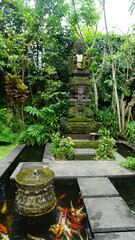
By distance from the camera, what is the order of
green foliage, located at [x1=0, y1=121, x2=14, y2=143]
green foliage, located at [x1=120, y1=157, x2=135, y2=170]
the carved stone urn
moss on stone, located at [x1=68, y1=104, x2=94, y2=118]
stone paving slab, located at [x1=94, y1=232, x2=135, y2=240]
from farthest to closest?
green foliage, located at [x1=0, y1=121, x2=14, y2=143]
moss on stone, located at [x1=68, y1=104, x2=94, y2=118]
green foliage, located at [x1=120, y1=157, x2=135, y2=170]
the carved stone urn
stone paving slab, located at [x1=94, y1=232, x2=135, y2=240]

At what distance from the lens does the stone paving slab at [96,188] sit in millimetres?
3014

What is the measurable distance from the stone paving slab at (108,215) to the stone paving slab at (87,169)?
1018mm

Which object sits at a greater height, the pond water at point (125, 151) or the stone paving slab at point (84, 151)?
the stone paving slab at point (84, 151)

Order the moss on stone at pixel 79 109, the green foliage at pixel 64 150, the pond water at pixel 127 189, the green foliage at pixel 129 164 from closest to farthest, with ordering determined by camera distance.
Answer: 1. the pond water at pixel 127 189
2. the green foliage at pixel 129 164
3. the green foliage at pixel 64 150
4. the moss on stone at pixel 79 109

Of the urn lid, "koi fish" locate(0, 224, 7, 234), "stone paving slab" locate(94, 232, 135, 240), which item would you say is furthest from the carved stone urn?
"stone paving slab" locate(94, 232, 135, 240)

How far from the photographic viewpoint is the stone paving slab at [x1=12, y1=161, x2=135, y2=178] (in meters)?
3.87

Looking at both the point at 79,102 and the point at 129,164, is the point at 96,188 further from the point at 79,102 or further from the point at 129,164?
the point at 79,102

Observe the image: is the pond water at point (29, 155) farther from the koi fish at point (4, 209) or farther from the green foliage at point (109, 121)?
the green foliage at point (109, 121)

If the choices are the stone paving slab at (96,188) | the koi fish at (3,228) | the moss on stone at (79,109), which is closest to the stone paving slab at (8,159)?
the koi fish at (3,228)

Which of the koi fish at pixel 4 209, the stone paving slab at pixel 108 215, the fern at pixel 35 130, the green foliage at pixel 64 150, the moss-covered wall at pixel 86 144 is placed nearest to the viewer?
the stone paving slab at pixel 108 215

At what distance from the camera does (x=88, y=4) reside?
9695 mm

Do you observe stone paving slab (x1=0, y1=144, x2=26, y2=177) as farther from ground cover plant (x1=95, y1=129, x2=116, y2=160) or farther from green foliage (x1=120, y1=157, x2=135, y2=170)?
green foliage (x1=120, y1=157, x2=135, y2=170)

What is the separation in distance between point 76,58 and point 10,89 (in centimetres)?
344

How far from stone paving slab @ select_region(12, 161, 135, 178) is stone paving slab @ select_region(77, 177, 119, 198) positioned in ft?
0.73
